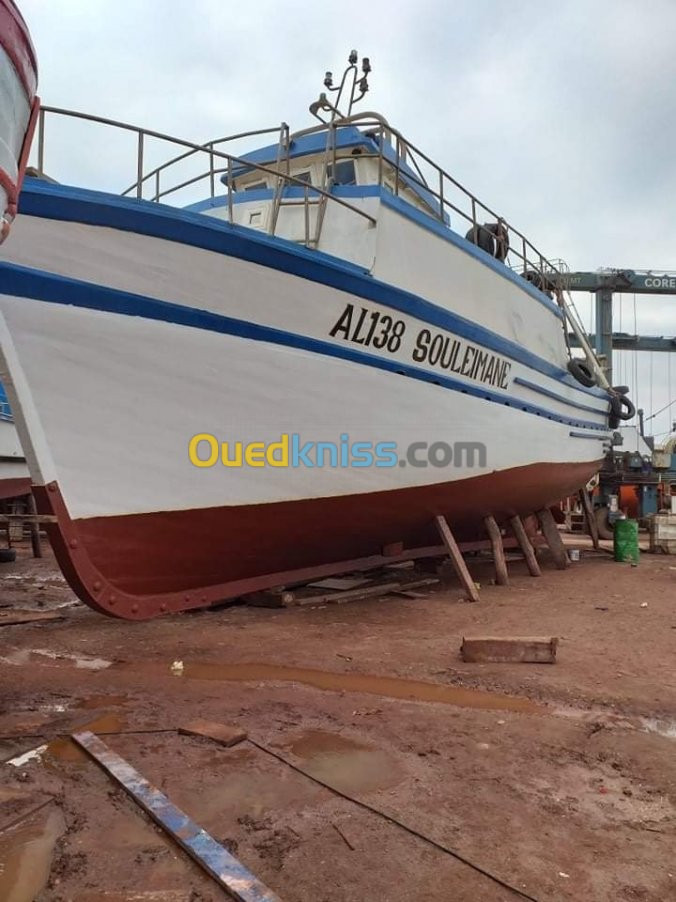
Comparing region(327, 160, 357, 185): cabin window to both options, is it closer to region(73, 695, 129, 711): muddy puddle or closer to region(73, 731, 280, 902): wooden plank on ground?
region(73, 695, 129, 711): muddy puddle

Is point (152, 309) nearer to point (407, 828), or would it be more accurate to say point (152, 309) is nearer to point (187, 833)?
point (187, 833)

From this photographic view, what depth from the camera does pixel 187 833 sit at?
7.38ft

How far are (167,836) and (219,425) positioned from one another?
9.28 ft

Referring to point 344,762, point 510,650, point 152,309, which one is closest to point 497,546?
point 510,650

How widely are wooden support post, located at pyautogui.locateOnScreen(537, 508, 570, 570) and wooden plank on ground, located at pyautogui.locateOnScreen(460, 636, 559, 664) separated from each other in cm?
554

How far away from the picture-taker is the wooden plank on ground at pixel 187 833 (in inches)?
76.6

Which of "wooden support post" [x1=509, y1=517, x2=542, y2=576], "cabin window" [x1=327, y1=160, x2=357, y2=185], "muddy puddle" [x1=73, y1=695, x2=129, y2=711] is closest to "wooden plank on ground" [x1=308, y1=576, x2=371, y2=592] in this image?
"wooden support post" [x1=509, y1=517, x2=542, y2=576]

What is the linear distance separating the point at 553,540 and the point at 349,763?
772 centimetres

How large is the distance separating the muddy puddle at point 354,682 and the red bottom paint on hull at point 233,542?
46 centimetres

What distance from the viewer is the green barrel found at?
36.2 ft

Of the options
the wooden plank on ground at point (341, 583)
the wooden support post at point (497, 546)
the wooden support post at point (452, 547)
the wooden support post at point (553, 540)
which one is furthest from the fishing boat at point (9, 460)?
the wooden support post at point (553, 540)

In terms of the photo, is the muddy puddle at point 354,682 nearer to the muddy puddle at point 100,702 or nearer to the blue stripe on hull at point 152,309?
the muddy puddle at point 100,702

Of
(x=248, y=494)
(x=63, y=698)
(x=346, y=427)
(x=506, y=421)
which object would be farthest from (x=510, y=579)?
(x=63, y=698)

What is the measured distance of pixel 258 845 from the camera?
2223 mm
